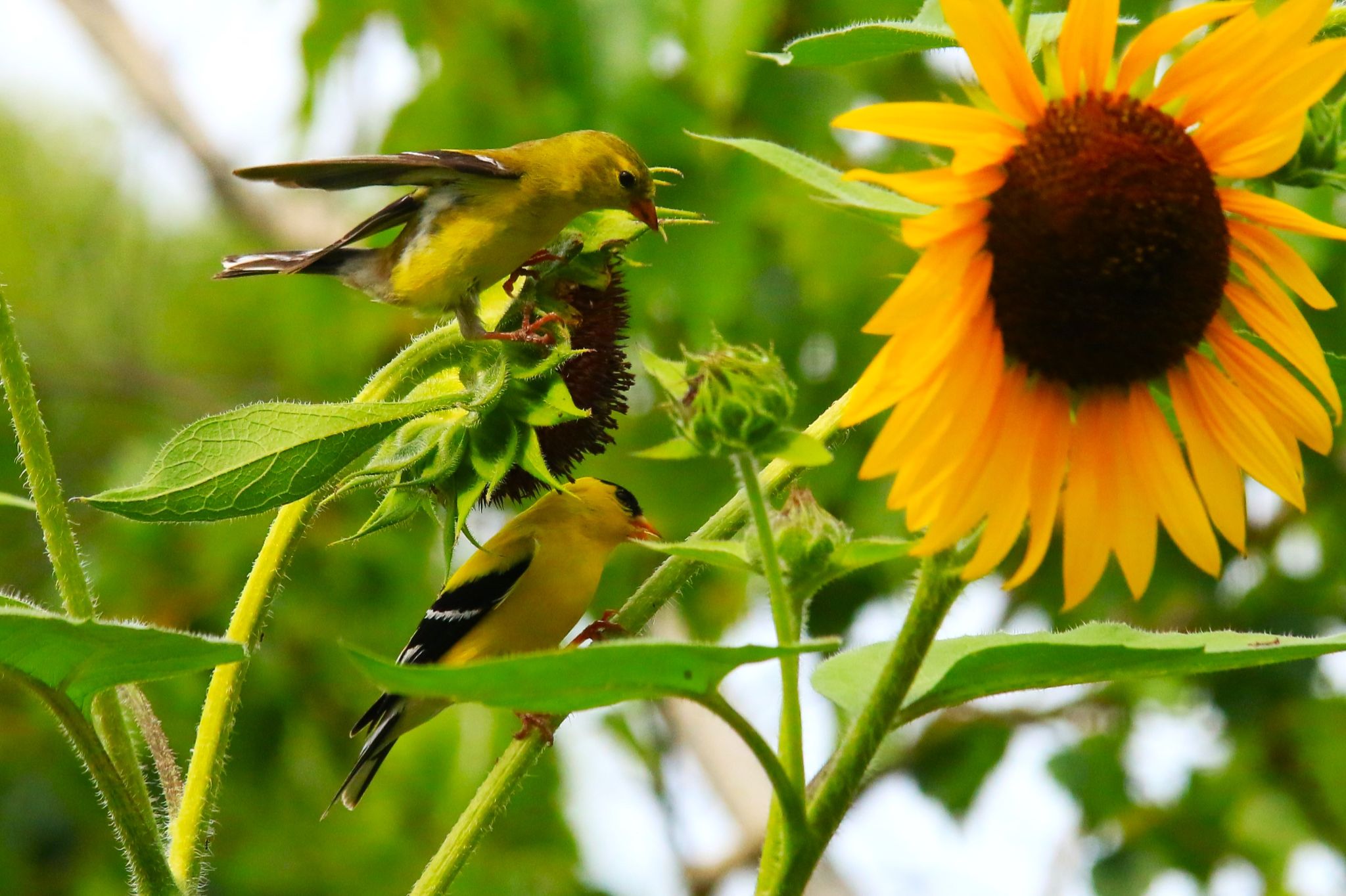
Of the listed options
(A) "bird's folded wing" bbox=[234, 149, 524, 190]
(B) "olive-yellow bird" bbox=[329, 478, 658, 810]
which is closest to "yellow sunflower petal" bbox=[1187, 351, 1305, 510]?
(A) "bird's folded wing" bbox=[234, 149, 524, 190]

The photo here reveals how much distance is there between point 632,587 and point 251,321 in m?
4.99

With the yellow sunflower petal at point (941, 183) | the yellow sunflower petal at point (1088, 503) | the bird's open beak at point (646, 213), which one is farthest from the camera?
the bird's open beak at point (646, 213)

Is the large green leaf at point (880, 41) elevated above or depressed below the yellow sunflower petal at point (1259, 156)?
above

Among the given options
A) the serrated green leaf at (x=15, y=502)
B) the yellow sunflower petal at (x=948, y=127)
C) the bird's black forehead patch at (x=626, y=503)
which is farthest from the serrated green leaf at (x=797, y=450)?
the bird's black forehead patch at (x=626, y=503)

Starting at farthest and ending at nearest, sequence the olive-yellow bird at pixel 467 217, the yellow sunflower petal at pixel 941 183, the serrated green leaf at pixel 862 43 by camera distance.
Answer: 1. the olive-yellow bird at pixel 467 217
2. the serrated green leaf at pixel 862 43
3. the yellow sunflower petal at pixel 941 183

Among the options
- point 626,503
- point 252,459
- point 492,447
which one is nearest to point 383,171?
point 492,447

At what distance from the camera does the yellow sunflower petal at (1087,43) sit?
1054 mm

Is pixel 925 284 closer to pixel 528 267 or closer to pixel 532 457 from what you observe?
pixel 532 457

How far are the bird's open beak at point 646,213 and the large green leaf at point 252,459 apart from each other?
0.51 meters

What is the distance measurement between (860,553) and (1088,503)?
198 millimetres

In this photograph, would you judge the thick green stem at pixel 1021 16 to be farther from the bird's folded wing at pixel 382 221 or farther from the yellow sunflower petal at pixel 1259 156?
the bird's folded wing at pixel 382 221

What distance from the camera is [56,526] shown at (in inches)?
50.2

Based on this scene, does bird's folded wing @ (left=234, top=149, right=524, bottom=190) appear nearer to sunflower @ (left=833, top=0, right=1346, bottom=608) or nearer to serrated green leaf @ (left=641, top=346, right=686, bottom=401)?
serrated green leaf @ (left=641, top=346, right=686, bottom=401)

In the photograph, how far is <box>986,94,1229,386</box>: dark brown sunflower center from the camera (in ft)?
3.46
